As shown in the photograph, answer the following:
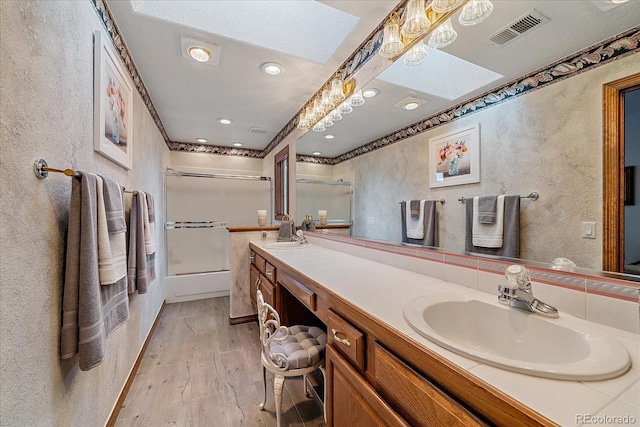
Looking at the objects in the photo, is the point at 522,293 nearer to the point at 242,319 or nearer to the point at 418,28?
the point at 418,28

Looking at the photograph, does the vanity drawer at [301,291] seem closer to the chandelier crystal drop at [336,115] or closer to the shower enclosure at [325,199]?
the shower enclosure at [325,199]

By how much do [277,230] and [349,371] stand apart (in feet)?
6.94

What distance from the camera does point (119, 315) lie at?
1.12 metres

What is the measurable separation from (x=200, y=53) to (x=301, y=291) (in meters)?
1.69

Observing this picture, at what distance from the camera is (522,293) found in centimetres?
74

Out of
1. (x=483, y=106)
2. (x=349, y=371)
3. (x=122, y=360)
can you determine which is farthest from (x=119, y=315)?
(x=483, y=106)

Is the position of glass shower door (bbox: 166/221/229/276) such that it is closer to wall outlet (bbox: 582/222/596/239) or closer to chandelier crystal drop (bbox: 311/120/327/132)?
chandelier crystal drop (bbox: 311/120/327/132)

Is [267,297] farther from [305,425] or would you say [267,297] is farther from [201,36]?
[201,36]

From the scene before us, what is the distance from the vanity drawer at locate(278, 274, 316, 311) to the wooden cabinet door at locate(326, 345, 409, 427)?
21 centimetres

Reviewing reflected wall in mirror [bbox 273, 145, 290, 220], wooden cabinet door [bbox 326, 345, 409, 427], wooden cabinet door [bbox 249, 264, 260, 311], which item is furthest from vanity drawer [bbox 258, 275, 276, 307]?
reflected wall in mirror [bbox 273, 145, 290, 220]

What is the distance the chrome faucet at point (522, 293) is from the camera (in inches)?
28.2

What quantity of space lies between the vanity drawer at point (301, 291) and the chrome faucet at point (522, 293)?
702mm

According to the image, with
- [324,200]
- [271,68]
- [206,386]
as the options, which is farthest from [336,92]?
[206,386]

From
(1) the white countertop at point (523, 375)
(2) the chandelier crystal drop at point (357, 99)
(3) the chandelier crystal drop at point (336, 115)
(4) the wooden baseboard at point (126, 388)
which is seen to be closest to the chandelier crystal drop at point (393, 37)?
(2) the chandelier crystal drop at point (357, 99)
